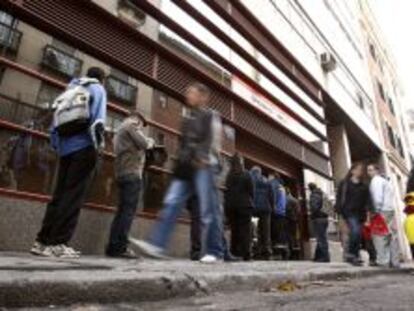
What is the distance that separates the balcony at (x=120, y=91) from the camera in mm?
6859

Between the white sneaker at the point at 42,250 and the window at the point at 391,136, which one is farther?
the window at the point at 391,136

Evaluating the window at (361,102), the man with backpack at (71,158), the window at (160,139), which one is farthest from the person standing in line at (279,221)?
the window at (361,102)

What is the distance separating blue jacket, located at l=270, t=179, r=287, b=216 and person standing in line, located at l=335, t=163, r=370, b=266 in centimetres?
106

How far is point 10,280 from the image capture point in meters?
2.17

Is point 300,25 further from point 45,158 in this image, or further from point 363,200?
point 45,158

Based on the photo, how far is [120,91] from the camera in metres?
7.05

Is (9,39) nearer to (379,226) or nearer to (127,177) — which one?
(127,177)

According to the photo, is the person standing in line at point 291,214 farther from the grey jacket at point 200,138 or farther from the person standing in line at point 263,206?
the grey jacket at point 200,138

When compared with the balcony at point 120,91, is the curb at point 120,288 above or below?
below

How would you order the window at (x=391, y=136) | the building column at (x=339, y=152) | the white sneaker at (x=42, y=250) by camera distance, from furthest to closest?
the window at (x=391, y=136) < the building column at (x=339, y=152) < the white sneaker at (x=42, y=250)

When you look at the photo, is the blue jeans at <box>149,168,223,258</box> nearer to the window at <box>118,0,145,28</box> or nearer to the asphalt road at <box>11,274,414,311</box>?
the asphalt road at <box>11,274,414,311</box>

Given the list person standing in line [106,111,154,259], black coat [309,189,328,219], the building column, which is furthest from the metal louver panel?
the building column

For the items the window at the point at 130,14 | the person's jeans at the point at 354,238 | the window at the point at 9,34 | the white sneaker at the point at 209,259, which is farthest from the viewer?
the person's jeans at the point at 354,238

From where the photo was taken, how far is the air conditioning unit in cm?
1583
